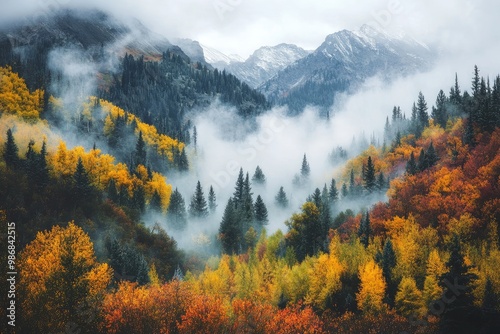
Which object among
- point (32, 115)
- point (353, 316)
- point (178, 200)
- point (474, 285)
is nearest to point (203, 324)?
point (353, 316)

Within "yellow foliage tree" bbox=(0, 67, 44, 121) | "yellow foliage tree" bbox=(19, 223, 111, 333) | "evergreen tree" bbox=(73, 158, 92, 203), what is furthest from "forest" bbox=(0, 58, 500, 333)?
"yellow foliage tree" bbox=(0, 67, 44, 121)

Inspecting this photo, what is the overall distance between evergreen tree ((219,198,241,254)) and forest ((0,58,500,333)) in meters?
0.31

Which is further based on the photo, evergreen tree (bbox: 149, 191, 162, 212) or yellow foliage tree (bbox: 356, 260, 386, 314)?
evergreen tree (bbox: 149, 191, 162, 212)

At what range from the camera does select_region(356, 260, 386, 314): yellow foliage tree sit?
7969cm

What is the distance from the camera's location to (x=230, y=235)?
5177 inches

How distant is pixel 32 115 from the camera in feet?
529

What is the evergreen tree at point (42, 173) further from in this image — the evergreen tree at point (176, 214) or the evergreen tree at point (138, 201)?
the evergreen tree at point (176, 214)

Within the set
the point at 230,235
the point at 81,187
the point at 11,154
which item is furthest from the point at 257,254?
the point at 11,154

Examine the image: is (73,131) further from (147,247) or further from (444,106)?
(444,106)

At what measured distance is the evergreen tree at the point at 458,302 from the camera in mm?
63250

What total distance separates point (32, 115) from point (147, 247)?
269 ft

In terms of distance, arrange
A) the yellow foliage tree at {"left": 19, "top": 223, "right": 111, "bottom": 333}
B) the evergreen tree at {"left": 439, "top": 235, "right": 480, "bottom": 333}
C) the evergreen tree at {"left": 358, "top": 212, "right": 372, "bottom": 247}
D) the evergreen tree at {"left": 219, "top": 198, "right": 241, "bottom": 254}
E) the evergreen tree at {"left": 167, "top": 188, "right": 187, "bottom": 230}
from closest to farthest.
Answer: the yellow foliage tree at {"left": 19, "top": 223, "right": 111, "bottom": 333} < the evergreen tree at {"left": 439, "top": 235, "right": 480, "bottom": 333} < the evergreen tree at {"left": 358, "top": 212, "right": 372, "bottom": 247} < the evergreen tree at {"left": 219, "top": 198, "right": 241, "bottom": 254} < the evergreen tree at {"left": 167, "top": 188, "right": 187, "bottom": 230}

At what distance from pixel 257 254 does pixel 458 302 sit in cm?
6287

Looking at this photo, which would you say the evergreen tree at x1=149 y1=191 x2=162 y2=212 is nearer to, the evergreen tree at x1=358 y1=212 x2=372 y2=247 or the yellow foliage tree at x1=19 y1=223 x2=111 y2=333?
the yellow foliage tree at x1=19 y1=223 x2=111 y2=333
